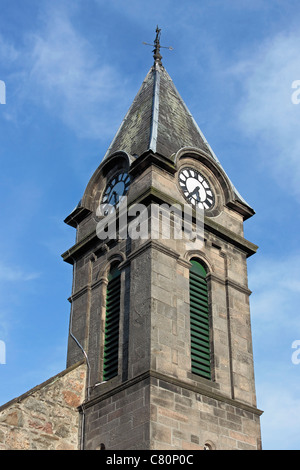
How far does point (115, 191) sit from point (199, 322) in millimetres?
6248

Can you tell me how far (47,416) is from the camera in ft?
70.2

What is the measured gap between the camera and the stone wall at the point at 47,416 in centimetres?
2045

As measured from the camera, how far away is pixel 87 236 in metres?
26.2

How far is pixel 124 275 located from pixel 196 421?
209 inches

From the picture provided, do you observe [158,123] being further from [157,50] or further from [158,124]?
[157,50]

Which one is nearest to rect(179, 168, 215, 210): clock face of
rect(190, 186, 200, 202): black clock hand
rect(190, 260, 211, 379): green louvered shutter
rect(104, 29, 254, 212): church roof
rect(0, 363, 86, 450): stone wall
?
rect(190, 186, 200, 202): black clock hand

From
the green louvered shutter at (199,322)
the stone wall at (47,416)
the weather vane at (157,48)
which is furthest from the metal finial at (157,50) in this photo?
the stone wall at (47,416)

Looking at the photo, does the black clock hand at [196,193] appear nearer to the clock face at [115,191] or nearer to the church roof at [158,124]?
the church roof at [158,124]

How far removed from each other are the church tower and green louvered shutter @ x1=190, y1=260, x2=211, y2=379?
43 mm

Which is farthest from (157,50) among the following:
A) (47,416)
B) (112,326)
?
(47,416)

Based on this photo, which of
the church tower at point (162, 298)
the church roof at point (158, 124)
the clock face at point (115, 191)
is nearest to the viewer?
the church tower at point (162, 298)

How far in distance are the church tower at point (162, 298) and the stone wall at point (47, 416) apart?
0.39 meters

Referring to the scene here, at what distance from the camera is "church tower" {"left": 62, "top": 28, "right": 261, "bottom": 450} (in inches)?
804

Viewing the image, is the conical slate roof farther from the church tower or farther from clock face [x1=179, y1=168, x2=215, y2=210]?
clock face [x1=179, y1=168, x2=215, y2=210]
